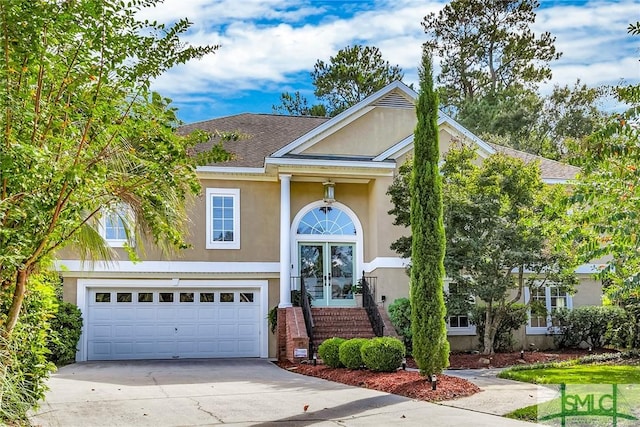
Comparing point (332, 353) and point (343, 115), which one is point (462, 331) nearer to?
point (332, 353)

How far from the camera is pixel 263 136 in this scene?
22.8m

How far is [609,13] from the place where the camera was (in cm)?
1062

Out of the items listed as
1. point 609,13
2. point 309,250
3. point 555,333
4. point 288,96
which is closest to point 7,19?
point 609,13

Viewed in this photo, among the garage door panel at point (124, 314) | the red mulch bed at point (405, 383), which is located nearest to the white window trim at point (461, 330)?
the red mulch bed at point (405, 383)

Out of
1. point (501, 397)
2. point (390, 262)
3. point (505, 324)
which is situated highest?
point (390, 262)

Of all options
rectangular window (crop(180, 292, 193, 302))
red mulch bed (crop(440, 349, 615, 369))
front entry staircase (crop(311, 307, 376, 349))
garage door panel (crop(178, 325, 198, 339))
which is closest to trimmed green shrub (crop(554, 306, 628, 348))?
red mulch bed (crop(440, 349, 615, 369))

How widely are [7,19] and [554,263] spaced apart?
45.9 feet

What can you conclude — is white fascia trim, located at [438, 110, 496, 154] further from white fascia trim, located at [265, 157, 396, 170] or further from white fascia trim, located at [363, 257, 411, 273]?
white fascia trim, located at [363, 257, 411, 273]

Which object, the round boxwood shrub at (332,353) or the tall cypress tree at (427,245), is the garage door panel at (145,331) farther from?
the tall cypress tree at (427,245)

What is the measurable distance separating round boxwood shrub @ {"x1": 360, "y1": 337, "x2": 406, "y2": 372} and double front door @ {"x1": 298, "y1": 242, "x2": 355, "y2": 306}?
281 inches

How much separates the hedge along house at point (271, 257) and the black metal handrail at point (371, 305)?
13 cm

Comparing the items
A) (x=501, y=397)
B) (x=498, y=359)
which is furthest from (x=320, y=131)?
(x=501, y=397)

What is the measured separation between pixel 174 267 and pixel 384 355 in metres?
8.87

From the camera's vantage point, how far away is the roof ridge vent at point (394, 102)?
20406 mm
